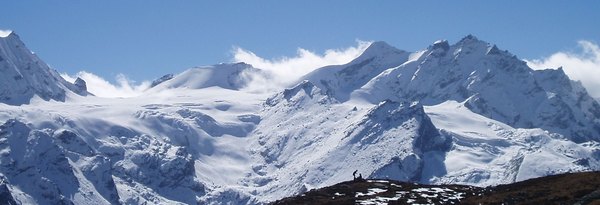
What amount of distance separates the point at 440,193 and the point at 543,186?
378 inches

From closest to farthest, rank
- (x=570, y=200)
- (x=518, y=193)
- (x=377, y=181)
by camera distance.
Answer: (x=570, y=200), (x=518, y=193), (x=377, y=181)

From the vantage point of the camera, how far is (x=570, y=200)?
273 feet

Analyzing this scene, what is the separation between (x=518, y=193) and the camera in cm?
9125

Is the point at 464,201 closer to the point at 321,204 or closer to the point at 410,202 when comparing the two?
the point at 410,202

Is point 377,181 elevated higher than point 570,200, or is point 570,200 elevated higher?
point 377,181

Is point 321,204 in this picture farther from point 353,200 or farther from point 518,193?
point 518,193

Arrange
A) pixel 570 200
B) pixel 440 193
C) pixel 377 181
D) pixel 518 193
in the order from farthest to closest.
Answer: pixel 377 181 < pixel 440 193 < pixel 518 193 < pixel 570 200

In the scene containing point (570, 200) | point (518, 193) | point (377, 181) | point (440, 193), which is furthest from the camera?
point (377, 181)

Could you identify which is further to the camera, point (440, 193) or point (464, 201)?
point (440, 193)

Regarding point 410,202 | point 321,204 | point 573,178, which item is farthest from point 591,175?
point 321,204

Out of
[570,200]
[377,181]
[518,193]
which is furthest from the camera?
[377,181]

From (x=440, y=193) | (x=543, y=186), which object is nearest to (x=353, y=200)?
(x=440, y=193)

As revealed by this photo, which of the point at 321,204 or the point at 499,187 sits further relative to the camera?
the point at 499,187

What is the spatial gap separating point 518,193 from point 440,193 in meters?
9.34
